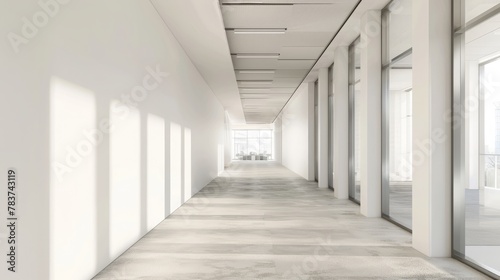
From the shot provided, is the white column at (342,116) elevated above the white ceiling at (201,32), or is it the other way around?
the white ceiling at (201,32)

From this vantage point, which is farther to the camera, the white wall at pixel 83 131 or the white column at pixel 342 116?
the white column at pixel 342 116

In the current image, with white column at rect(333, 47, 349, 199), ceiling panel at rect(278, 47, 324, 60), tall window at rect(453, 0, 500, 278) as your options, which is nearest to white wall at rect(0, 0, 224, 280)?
ceiling panel at rect(278, 47, 324, 60)

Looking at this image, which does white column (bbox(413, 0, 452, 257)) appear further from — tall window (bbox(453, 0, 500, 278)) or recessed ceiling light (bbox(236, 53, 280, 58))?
recessed ceiling light (bbox(236, 53, 280, 58))

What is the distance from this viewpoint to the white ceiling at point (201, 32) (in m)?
7.10

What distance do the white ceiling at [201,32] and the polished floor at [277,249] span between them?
381 centimetres

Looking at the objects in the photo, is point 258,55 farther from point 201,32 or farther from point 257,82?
point 257,82

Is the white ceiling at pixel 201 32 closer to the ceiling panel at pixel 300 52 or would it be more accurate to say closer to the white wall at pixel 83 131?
the white wall at pixel 83 131

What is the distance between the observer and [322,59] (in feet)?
40.6

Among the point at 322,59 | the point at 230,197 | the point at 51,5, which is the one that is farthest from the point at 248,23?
the point at 51,5

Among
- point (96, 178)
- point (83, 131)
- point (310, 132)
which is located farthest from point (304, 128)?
point (83, 131)

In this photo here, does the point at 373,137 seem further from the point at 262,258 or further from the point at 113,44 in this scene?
the point at 113,44

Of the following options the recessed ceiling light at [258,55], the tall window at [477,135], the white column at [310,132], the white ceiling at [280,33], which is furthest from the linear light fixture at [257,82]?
the tall window at [477,135]

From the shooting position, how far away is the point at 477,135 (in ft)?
30.7

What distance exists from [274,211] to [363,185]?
6.56 ft
